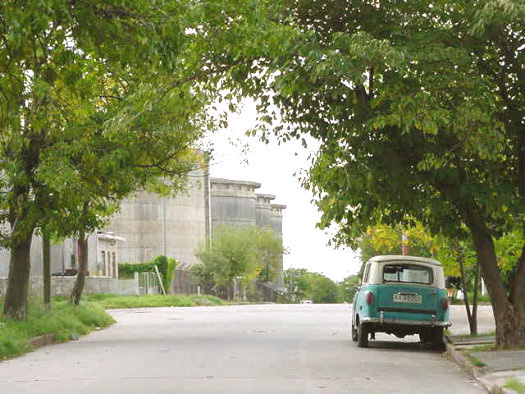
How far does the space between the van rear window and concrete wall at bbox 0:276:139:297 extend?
90.5 ft

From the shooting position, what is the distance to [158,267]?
73.4m

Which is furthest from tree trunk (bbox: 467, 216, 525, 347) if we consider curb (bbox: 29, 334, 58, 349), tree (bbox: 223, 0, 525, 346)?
curb (bbox: 29, 334, 58, 349)

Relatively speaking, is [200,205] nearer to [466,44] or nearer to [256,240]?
[256,240]

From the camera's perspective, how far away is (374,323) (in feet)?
68.2

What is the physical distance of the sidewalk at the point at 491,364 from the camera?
12.5 metres

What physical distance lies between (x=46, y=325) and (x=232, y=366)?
29.9 ft

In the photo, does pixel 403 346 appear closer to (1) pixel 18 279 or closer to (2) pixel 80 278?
(1) pixel 18 279

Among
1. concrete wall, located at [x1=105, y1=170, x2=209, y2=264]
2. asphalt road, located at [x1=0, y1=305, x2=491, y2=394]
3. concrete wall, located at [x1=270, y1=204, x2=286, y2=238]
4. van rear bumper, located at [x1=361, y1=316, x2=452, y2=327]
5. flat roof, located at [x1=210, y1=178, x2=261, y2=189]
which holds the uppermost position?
flat roof, located at [x1=210, y1=178, x2=261, y2=189]

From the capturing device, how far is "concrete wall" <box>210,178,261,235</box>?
4018 inches

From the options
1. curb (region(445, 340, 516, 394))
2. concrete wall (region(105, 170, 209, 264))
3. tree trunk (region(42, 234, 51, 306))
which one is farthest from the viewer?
concrete wall (region(105, 170, 209, 264))

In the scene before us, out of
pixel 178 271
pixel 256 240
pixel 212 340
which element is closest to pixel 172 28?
pixel 212 340

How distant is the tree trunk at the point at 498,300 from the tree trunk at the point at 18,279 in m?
10.6

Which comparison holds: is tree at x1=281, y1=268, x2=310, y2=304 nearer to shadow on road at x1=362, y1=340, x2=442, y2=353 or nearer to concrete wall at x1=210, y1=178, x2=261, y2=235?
concrete wall at x1=210, y1=178, x2=261, y2=235

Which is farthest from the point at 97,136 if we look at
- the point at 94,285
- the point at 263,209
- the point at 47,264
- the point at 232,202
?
the point at 263,209
